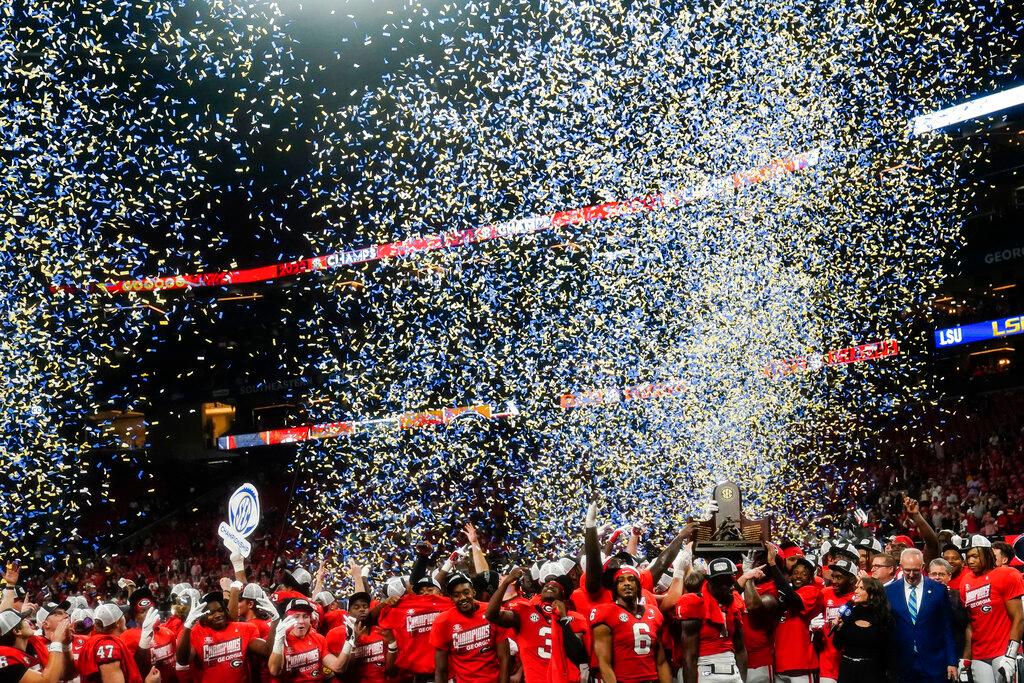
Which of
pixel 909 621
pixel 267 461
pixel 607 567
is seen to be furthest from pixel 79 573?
pixel 909 621

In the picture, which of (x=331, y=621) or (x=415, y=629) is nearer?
(x=331, y=621)

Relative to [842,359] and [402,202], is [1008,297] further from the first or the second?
[402,202]

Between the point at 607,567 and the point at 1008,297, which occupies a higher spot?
the point at 1008,297

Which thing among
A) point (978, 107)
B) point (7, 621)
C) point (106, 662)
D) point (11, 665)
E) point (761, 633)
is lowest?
point (761, 633)

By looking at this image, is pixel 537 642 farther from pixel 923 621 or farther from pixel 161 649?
pixel 161 649

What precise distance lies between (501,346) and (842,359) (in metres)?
17.6

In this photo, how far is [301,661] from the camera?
8773 mm

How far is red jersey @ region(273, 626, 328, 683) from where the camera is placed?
28.7 feet

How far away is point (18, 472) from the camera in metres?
36.2

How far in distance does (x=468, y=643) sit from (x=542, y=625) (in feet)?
2.09

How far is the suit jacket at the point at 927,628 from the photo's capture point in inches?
316

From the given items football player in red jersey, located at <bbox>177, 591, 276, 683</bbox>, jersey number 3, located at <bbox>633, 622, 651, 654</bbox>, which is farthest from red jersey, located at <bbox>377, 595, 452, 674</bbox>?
jersey number 3, located at <bbox>633, 622, 651, 654</bbox>

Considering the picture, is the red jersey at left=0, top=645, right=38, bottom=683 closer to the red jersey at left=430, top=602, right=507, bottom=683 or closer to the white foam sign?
the white foam sign

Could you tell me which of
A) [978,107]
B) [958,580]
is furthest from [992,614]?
[978,107]
